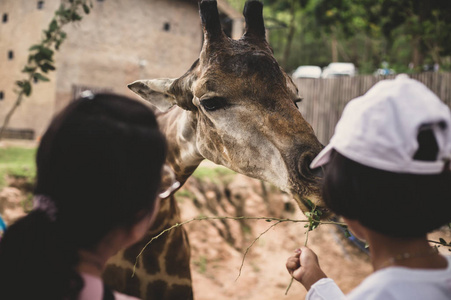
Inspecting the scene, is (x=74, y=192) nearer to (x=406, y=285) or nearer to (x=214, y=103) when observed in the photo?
(x=406, y=285)

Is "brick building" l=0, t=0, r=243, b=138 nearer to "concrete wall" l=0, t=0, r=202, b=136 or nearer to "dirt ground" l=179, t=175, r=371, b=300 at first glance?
"concrete wall" l=0, t=0, r=202, b=136

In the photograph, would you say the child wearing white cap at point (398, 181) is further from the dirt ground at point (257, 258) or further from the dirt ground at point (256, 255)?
the dirt ground at point (257, 258)

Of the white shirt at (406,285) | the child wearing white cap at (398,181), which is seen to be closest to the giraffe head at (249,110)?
the child wearing white cap at (398,181)

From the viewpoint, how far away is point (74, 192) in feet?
4.07

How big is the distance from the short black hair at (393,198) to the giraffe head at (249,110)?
1089 mm

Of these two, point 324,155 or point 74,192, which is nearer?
point 74,192

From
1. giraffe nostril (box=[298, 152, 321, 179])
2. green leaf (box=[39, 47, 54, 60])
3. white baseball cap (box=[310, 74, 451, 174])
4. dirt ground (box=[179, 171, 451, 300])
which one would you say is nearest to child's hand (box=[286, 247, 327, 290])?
giraffe nostril (box=[298, 152, 321, 179])

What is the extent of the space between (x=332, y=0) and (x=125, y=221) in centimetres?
1513

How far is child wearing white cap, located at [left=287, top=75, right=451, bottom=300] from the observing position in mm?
1309

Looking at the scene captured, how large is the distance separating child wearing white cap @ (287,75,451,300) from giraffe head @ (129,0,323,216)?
1.09 meters

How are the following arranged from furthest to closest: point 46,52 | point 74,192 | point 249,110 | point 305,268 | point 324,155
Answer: point 46,52
point 249,110
point 305,268
point 324,155
point 74,192

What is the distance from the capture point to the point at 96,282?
131cm

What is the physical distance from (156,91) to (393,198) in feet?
8.93

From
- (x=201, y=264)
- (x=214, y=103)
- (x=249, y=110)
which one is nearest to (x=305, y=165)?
(x=249, y=110)
